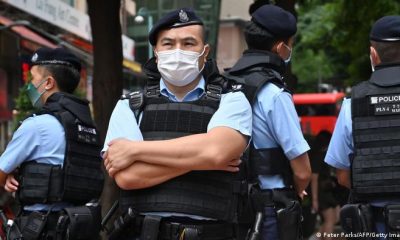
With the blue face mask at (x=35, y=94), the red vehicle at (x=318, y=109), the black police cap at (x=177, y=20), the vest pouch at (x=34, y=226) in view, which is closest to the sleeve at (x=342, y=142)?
the black police cap at (x=177, y=20)

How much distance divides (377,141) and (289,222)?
65 cm

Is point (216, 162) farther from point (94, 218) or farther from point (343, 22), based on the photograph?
point (343, 22)

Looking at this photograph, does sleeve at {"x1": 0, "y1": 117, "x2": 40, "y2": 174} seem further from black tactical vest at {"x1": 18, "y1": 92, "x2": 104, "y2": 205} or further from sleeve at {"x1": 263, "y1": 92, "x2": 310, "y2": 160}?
sleeve at {"x1": 263, "y1": 92, "x2": 310, "y2": 160}

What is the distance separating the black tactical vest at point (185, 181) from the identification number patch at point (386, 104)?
36.1 inches

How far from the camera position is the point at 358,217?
3.62 meters

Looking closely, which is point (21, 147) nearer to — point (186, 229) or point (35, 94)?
point (35, 94)

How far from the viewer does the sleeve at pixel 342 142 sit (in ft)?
12.3

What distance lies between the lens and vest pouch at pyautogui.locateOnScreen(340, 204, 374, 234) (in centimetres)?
360

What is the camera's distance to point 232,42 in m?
29.6

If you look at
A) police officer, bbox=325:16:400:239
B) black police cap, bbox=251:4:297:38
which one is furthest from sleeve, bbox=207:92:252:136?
black police cap, bbox=251:4:297:38

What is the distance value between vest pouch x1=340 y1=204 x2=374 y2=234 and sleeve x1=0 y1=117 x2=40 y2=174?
6.19 feet

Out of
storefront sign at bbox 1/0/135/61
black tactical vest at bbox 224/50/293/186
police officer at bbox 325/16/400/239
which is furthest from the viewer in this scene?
storefront sign at bbox 1/0/135/61

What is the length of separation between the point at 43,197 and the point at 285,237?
1.49 metres

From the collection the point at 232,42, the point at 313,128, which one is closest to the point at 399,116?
the point at 232,42
